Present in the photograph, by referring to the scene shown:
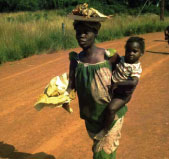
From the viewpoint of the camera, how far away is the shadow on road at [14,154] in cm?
339

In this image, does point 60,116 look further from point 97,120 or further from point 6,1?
point 6,1

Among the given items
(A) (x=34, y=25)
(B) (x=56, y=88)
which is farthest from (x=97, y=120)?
(A) (x=34, y=25)

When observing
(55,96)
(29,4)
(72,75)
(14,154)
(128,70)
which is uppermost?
(128,70)

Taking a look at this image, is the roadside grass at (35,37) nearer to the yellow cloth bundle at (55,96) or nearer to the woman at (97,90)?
the yellow cloth bundle at (55,96)

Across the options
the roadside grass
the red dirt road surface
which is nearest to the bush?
the roadside grass

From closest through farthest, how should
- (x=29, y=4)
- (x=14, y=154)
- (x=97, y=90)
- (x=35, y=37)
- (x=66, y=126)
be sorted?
(x=97, y=90) < (x=14, y=154) < (x=66, y=126) < (x=35, y=37) < (x=29, y=4)

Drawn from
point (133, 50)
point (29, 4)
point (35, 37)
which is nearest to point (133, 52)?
point (133, 50)

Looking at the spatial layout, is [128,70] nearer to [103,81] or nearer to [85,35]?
[103,81]

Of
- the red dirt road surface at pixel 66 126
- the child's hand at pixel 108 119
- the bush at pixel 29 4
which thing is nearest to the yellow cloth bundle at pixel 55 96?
the child's hand at pixel 108 119

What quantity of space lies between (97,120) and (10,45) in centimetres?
819

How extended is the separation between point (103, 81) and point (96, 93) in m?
0.11

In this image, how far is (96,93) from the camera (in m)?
1.96

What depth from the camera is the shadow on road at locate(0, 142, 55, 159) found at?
3.39 m

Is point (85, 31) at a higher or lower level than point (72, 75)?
higher
